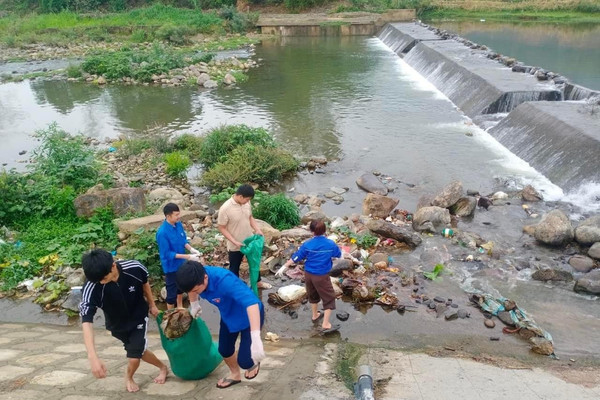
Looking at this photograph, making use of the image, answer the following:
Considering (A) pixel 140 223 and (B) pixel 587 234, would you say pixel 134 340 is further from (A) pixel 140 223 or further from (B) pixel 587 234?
(B) pixel 587 234

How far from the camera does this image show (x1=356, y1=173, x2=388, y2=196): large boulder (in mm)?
10594

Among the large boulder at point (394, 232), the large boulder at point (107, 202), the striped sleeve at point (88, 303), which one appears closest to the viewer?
the striped sleeve at point (88, 303)

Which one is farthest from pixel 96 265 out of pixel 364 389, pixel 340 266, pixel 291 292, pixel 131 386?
pixel 340 266

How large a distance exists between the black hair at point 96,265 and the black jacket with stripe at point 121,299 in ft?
0.54

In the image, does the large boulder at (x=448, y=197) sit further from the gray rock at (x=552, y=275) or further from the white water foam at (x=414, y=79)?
the white water foam at (x=414, y=79)

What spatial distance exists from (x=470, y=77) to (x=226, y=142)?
36.0 ft

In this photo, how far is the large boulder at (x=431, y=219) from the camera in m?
8.66

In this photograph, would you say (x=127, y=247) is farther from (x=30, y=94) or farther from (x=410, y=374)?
(x=30, y=94)

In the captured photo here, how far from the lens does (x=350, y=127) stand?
15.4 m

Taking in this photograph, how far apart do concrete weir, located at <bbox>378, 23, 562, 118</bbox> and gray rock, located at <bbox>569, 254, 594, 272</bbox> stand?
8.90 m

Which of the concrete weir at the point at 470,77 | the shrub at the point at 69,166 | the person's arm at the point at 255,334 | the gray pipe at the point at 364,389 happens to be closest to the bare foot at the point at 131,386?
the person's arm at the point at 255,334

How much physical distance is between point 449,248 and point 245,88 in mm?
15086

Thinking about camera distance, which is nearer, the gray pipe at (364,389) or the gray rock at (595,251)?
the gray pipe at (364,389)

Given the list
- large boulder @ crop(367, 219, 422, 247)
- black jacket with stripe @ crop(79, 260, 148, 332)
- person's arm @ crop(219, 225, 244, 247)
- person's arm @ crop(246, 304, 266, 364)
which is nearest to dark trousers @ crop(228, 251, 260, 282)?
person's arm @ crop(219, 225, 244, 247)
